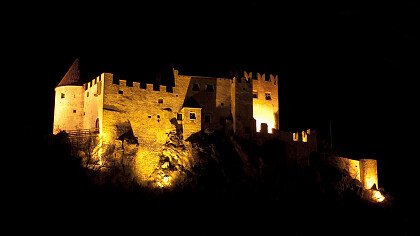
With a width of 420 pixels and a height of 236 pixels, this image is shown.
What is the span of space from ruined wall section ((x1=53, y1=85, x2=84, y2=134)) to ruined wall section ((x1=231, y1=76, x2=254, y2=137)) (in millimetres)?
12974

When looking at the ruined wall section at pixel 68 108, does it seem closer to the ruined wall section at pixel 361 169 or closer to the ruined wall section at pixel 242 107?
the ruined wall section at pixel 242 107

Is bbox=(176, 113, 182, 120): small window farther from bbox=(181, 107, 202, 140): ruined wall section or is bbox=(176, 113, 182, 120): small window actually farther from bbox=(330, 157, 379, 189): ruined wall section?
bbox=(330, 157, 379, 189): ruined wall section

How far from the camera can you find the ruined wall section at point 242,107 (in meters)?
53.2

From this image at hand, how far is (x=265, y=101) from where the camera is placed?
5650 cm

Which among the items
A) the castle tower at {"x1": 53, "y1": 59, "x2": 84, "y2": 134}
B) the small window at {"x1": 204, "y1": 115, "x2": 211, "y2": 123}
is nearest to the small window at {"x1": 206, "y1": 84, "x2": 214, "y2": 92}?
the small window at {"x1": 204, "y1": 115, "x2": 211, "y2": 123}

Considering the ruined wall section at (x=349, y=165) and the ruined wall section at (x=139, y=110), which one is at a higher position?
the ruined wall section at (x=139, y=110)

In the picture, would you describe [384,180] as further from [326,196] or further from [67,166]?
[67,166]

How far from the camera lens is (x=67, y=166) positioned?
4659 cm

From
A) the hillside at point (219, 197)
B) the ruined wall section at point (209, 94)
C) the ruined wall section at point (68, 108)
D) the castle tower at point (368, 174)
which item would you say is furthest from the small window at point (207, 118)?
the castle tower at point (368, 174)

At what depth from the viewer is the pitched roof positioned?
52.8 m


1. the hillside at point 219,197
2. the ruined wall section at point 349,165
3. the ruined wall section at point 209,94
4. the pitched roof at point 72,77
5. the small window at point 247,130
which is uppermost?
the pitched roof at point 72,77

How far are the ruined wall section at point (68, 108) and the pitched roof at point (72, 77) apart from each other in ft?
1.59

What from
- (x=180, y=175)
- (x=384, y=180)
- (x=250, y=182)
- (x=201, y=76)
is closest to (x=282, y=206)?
(x=250, y=182)

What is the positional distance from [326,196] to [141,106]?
17.0 m
